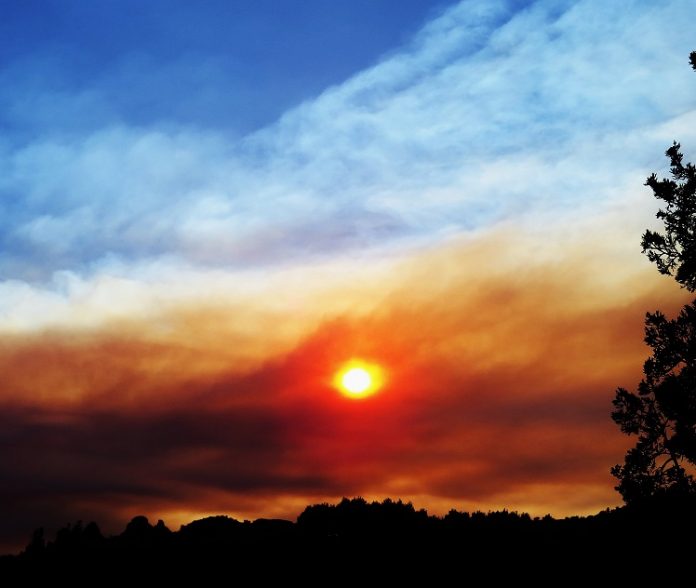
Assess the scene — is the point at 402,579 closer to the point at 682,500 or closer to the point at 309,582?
the point at 309,582

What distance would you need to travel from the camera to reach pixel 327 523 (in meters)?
27.0

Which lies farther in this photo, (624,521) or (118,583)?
(118,583)

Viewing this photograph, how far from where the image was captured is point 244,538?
25.8 m

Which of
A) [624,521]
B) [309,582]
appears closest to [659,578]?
[624,521]

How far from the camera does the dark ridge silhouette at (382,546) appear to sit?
20.2m

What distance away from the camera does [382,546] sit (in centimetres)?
2355

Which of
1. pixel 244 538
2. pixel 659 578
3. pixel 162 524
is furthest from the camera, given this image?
pixel 162 524

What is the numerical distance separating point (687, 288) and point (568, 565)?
49.0ft

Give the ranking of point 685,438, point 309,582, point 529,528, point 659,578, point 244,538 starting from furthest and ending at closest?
point 685,438
point 244,538
point 529,528
point 309,582
point 659,578

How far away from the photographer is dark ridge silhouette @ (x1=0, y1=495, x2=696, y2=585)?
2023cm

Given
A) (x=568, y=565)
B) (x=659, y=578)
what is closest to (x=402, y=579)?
(x=568, y=565)

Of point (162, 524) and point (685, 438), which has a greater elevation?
point (685, 438)

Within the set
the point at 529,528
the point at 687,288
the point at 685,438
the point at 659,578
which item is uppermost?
the point at 687,288

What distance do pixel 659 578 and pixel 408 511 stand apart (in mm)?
11373
